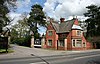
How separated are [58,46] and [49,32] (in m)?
5.41

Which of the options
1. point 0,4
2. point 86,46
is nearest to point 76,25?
point 86,46

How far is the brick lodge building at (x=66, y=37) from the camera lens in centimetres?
5359

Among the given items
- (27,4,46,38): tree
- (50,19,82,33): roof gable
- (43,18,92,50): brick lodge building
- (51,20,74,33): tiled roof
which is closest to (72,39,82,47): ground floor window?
(43,18,92,50): brick lodge building

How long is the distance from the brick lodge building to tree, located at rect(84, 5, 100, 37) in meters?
19.4

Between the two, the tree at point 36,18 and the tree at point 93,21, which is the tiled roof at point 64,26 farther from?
the tree at point 93,21

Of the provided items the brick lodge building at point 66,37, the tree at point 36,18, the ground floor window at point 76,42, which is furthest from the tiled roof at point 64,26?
the tree at point 36,18

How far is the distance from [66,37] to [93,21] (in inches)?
1114

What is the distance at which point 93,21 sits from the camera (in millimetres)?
78312

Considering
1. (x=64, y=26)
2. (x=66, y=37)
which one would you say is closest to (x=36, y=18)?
(x=64, y=26)

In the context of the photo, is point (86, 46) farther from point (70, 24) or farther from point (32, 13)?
point (32, 13)

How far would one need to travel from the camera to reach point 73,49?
2077 inches

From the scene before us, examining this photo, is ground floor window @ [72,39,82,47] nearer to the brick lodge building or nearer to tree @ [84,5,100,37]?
the brick lodge building

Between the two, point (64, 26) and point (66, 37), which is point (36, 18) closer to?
point (64, 26)

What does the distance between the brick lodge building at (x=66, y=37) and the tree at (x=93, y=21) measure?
19369mm
